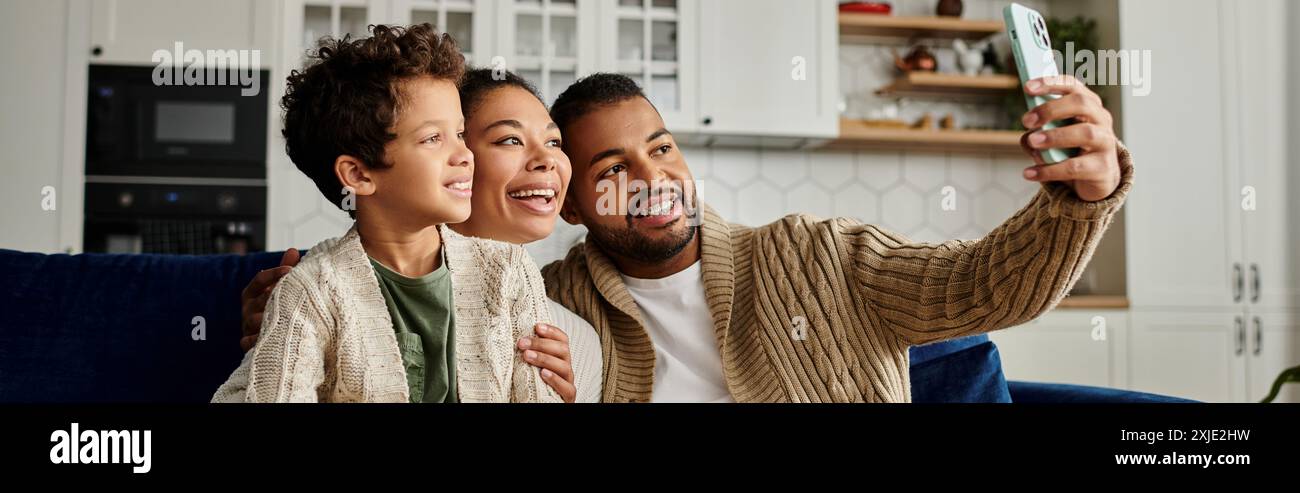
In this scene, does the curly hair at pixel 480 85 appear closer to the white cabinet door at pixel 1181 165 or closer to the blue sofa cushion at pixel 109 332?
the blue sofa cushion at pixel 109 332

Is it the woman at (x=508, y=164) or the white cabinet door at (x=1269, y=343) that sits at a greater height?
the woman at (x=508, y=164)

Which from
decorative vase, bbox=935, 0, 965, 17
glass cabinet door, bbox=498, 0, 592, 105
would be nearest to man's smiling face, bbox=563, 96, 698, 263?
glass cabinet door, bbox=498, 0, 592, 105

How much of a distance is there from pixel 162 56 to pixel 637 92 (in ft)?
5.51

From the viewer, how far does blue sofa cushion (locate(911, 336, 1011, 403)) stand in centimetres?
113

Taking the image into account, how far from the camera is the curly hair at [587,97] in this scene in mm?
922

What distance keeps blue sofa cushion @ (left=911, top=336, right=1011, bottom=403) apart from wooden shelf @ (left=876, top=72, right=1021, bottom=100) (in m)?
1.66

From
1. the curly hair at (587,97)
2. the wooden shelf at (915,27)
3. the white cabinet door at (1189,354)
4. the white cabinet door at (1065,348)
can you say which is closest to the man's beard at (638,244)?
the curly hair at (587,97)

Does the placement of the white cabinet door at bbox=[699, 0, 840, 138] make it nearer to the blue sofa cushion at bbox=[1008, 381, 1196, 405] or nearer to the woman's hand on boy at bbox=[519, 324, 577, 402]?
the blue sofa cushion at bbox=[1008, 381, 1196, 405]

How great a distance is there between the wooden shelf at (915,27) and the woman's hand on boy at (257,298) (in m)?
2.10

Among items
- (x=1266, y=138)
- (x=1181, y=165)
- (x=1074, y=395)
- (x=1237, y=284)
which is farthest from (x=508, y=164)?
(x=1266, y=138)

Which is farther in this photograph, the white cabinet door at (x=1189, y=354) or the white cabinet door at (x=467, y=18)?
the white cabinet door at (x=1189, y=354)

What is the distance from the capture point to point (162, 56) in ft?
7.11
